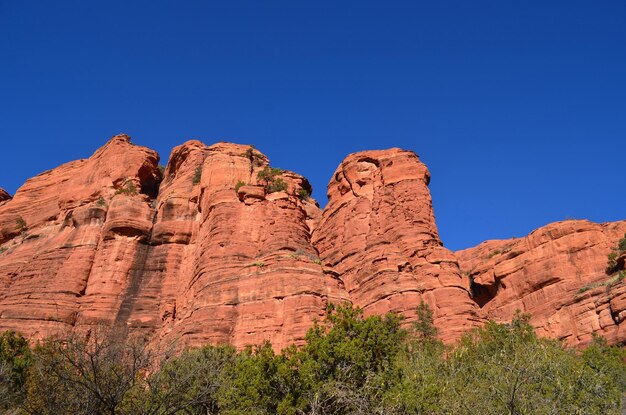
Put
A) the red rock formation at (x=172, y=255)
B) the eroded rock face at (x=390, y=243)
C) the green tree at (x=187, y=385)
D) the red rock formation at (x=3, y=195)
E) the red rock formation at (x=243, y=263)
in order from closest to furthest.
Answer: the green tree at (x=187, y=385) → the red rock formation at (x=243, y=263) → the red rock formation at (x=172, y=255) → the eroded rock face at (x=390, y=243) → the red rock formation at (x=3, y=195)

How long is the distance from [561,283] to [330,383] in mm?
37413

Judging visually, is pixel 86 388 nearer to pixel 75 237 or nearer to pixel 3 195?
pixel 75 237

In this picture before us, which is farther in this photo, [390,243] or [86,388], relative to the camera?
[390,243]

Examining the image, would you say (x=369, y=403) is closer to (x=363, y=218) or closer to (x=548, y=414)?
(x=548, y=414)

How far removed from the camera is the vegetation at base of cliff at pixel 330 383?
57.9 feet

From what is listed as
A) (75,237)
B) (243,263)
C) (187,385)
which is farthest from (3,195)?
(187,385)

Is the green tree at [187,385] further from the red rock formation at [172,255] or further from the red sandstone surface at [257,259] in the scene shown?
the red sandstone surface at [257,259]

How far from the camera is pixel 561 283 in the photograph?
51.1 m

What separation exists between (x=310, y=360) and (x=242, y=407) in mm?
3340

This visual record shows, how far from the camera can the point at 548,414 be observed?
54.6 feet

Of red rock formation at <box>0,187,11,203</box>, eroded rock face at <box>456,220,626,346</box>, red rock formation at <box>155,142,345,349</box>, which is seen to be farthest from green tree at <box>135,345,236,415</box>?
red rock formation at <box>0,187,11,203</box>

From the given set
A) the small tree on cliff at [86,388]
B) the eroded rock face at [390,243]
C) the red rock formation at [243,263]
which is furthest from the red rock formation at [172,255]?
the small tree on cliff at [86,388]

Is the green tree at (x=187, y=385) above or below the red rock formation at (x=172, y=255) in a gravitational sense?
below

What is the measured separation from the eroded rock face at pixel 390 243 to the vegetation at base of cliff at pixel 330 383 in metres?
11.7
